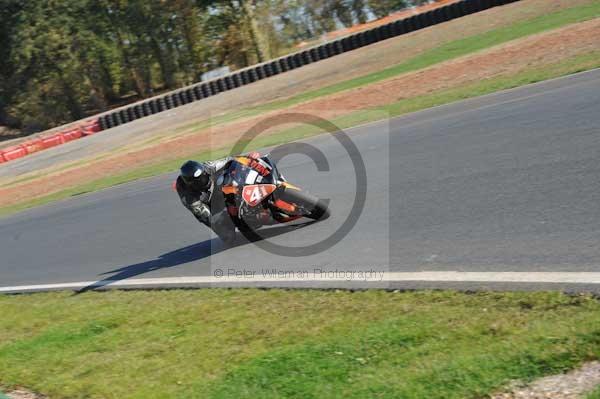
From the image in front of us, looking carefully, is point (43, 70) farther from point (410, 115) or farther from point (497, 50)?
point (410, 115)

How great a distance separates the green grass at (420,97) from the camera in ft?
54.0

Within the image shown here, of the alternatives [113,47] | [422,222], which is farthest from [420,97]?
[113,47]

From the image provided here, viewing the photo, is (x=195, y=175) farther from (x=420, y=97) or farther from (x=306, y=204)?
(x=420, y=97)

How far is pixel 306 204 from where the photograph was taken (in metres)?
9.25

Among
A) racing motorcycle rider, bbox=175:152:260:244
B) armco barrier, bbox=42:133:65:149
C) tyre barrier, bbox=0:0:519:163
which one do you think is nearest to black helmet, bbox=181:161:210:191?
racing motorcycle rider, bbox=175:152:260:244

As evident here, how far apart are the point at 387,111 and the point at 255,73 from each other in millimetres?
22361

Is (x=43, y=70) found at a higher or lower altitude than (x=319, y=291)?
higher

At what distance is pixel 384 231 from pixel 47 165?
26.6 meters

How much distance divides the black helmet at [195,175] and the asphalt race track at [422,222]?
1.05 metres

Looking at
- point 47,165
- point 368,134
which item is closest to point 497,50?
point 368,134

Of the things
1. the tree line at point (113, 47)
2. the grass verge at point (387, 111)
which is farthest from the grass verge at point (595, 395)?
the tree line at point (113, 47)

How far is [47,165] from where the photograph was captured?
31.7 m

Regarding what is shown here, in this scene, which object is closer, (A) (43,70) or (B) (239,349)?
(B) (239,349)

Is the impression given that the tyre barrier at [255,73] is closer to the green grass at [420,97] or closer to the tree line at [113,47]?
the green grass at [420,97]
